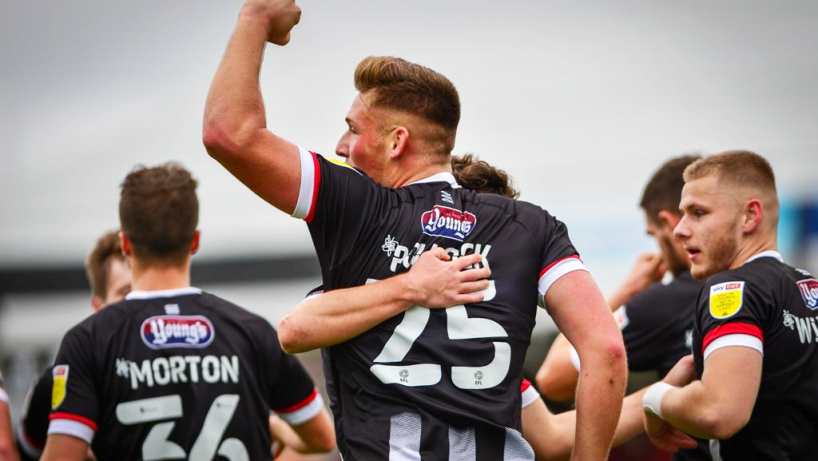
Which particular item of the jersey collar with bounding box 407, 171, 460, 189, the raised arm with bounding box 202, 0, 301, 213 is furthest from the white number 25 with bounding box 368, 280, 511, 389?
the raised arm with bounding box 202, 0, 301, 213

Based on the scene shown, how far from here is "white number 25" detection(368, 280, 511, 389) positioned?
11.6 ft

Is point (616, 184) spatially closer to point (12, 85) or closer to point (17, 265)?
point (17, 265)

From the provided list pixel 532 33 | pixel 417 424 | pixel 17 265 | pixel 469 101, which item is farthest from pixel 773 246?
pixel 532 33

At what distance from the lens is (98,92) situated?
2691 centimetres

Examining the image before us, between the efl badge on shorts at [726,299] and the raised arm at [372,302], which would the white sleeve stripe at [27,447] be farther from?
the efl badge on shorts at [726,299]

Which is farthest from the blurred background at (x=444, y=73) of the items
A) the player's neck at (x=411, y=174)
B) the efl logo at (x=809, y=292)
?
the player's neck at (x=411, y=174)

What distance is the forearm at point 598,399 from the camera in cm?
350

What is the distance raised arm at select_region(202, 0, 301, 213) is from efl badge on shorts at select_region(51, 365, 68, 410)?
1.76 m

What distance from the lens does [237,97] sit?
344 centimetres

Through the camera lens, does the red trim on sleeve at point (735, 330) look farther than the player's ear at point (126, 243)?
No

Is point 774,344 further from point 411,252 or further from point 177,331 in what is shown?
point 177,331

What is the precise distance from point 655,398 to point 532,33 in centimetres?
2201

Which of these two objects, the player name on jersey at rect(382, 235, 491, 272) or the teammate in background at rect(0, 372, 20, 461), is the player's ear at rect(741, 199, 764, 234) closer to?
the player name on jersey at rect(382, 235, 491, 272)

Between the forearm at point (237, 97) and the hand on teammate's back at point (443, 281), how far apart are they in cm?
77
